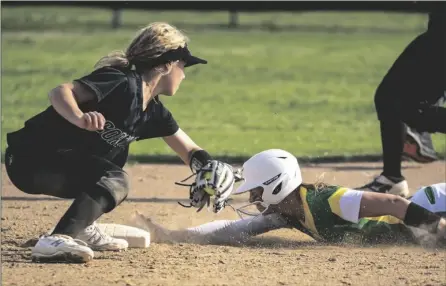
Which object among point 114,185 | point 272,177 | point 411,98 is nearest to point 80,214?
point 114,185

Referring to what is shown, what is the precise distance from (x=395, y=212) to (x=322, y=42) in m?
19.3

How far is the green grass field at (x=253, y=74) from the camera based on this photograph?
37.0ft

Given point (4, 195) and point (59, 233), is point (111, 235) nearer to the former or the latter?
point (59, 233)

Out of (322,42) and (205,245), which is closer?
(205,245)

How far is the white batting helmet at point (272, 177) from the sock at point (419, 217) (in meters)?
0.70

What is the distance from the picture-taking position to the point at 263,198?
612 centimetres

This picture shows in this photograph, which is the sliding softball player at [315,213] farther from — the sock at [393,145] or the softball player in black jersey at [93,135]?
the sock at [393,145]

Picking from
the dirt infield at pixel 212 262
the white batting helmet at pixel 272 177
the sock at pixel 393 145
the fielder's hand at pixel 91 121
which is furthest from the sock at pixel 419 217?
the fielder's hand at pixel 91 121

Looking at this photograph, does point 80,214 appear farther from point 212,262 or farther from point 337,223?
point 337,223

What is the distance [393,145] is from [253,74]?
10588 millimetres

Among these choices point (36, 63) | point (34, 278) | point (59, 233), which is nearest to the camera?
point (34, 278)

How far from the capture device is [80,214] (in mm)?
5508

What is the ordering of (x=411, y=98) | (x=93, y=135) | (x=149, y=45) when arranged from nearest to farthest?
1. (x=93, y=135)
2. (x=149, y=45)
3. (x=411, y=98)

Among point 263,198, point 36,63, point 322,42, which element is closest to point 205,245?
point 263,198
